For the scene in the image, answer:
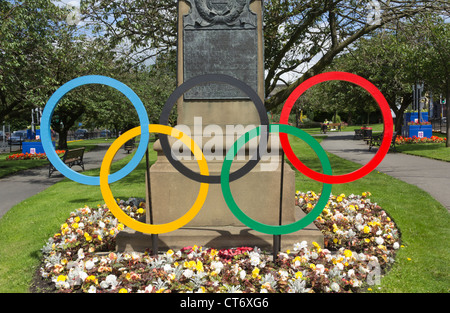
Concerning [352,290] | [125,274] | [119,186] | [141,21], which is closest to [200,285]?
[125,274]

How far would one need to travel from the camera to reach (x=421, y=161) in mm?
16188

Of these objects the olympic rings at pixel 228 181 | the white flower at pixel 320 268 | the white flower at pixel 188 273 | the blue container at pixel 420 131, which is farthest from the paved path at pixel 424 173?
the blue container at pixel 420 131

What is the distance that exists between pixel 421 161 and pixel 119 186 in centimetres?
1210

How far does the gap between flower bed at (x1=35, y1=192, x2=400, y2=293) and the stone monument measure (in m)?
0.50

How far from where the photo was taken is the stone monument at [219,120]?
571 cm

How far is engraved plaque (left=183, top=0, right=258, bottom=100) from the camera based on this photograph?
6.09 meters

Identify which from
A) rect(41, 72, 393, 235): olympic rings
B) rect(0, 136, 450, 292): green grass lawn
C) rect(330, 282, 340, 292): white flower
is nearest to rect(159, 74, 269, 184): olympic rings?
rect(41, 72, 393, 235): olympic rings

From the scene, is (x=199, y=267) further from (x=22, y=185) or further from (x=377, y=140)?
(x=377, y=140)

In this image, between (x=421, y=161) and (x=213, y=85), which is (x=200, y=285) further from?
(x=421, y=161)

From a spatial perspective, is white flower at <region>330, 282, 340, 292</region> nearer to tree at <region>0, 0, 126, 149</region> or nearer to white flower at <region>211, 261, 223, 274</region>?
white flower at <region>211, 261, 223, 274</region>

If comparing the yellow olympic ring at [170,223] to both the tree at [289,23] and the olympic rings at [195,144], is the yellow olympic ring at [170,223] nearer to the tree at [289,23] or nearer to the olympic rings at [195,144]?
the olympic rings at [195,144]

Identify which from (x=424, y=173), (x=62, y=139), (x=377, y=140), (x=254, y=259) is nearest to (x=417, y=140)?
(x=377, y=140)

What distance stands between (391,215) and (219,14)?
480cm

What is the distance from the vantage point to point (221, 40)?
609cm
